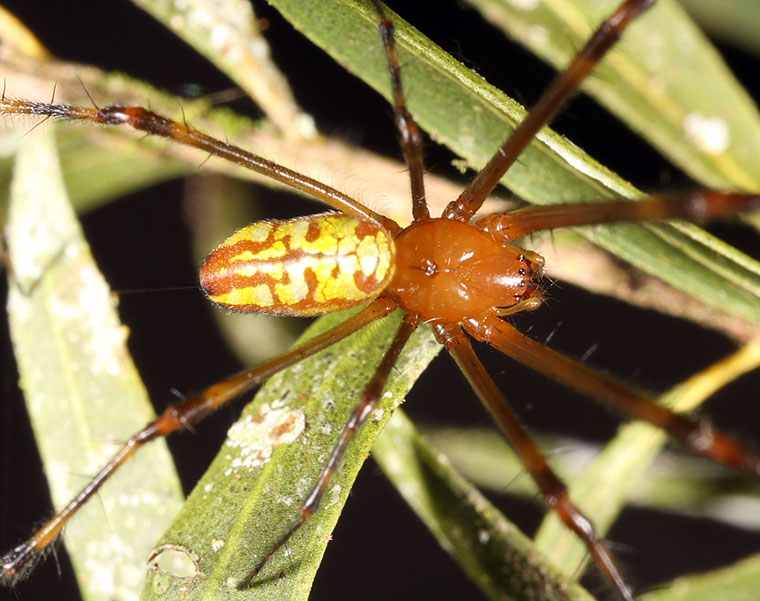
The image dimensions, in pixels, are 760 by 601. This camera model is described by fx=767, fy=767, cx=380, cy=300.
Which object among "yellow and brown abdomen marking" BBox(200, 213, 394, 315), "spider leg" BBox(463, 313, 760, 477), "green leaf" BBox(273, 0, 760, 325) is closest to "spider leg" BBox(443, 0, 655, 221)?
"green leaf" BBox(273, 0, 760, 325)

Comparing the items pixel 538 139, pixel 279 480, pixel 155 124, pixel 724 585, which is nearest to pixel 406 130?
pixel 538 139

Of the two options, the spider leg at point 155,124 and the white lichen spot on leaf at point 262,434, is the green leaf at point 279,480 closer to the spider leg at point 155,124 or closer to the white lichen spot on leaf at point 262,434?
the white lichen spot on leaf at point 262,434

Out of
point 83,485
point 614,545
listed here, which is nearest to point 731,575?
point 614,545

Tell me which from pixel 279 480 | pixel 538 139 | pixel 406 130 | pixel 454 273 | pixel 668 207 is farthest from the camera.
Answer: pixel 454 273

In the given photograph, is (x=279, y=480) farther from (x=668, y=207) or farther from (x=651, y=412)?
(x=668, y=207)

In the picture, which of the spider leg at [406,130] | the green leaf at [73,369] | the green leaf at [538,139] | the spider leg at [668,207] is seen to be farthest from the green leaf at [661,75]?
the green leaf at [73,369]

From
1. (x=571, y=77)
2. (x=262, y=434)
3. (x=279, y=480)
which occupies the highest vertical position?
(x=571, y=77)
